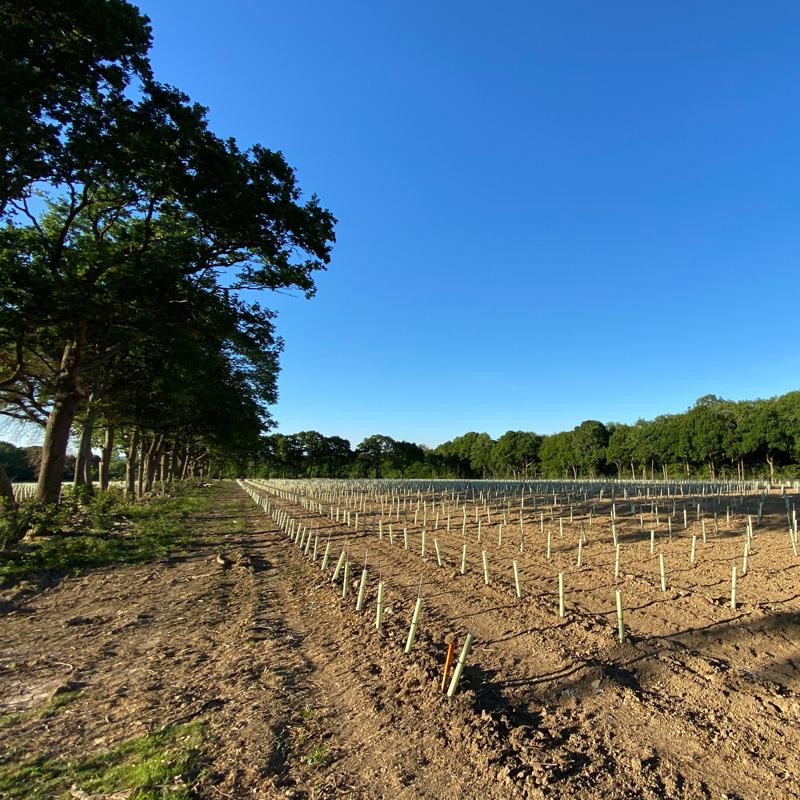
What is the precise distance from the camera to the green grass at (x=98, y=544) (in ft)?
32.2

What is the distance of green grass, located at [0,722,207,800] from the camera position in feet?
9.70

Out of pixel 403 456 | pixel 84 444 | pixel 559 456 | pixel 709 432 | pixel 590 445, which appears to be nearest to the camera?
pixel 84 444

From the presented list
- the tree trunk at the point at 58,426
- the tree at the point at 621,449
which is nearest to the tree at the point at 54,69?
the tree trunk at the point at 58,426

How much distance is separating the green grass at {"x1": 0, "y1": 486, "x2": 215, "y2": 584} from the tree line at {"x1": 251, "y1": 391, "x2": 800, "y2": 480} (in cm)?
3321

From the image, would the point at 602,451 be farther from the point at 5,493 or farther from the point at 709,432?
the point at 5,493

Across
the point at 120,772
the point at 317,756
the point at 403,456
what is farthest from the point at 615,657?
the point at 403,456

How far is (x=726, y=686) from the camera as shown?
4.52m

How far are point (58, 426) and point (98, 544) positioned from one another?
12.5 ft

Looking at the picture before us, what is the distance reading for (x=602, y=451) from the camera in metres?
71.8

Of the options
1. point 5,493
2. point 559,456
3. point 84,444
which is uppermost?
point 84,444

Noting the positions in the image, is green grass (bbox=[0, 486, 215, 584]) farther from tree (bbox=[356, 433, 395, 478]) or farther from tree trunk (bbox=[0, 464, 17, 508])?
tree (bbox=[356, 433, 395, 478])

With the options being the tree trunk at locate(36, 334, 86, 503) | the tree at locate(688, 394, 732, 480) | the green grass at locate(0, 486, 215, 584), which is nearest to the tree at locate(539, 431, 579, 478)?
the tree at locate(688, 394, 732, 480)

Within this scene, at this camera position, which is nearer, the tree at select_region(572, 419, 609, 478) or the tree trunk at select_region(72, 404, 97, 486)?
the tree trunk at select_region(72, 404, 97, 486)

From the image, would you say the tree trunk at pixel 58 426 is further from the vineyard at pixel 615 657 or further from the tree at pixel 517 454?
the tree at pixel 517 454
